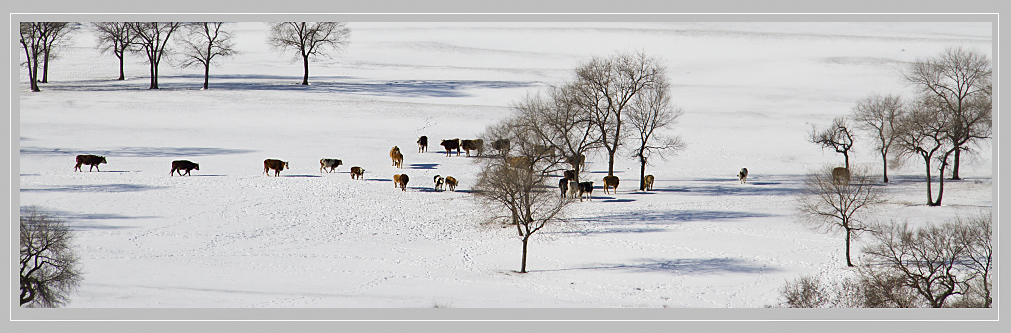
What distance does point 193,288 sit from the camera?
58.1 ft

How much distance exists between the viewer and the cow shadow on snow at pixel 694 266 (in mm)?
21344

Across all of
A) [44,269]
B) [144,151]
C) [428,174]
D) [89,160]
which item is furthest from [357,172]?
[44,269]

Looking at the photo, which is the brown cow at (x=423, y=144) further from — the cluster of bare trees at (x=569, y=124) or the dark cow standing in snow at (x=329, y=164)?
the dark cow standing in snow at (x=329, y=164)

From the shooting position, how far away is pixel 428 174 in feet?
117

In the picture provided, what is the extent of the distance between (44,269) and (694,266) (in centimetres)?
1557

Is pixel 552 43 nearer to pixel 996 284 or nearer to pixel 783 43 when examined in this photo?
pixel 783 43

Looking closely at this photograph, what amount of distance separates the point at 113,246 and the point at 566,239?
499 inches

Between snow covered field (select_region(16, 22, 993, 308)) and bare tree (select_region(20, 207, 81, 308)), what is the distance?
49cm

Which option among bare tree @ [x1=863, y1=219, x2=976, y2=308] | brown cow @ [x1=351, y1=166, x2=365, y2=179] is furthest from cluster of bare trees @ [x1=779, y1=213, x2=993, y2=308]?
brown cow @ [x1=351, y1=166, x2=365, y2=179]

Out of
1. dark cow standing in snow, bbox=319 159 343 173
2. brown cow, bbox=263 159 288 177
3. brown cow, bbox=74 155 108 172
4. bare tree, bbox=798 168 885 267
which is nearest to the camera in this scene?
bare tree, bbox=798 168 885 267

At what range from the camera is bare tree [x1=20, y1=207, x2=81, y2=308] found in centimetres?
1641

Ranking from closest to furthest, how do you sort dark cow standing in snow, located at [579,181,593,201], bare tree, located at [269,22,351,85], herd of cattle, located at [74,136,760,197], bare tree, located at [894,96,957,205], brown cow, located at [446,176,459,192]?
bare tree, located at [894,96,957,205] < herd of cattle, located at [74,136,760,197] < dark cow standing in snow, located at [579,181,593,201] < brown cow, located at [446,176,459,192] < bare tree, located at [269,22,351,85]

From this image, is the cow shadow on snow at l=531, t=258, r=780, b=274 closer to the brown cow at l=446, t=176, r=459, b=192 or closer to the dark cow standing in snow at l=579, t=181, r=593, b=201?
the dark cow standing in snow at l=579, t=181, r=593, b=201

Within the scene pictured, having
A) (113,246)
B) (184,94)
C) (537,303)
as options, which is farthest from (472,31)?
(537,303)
